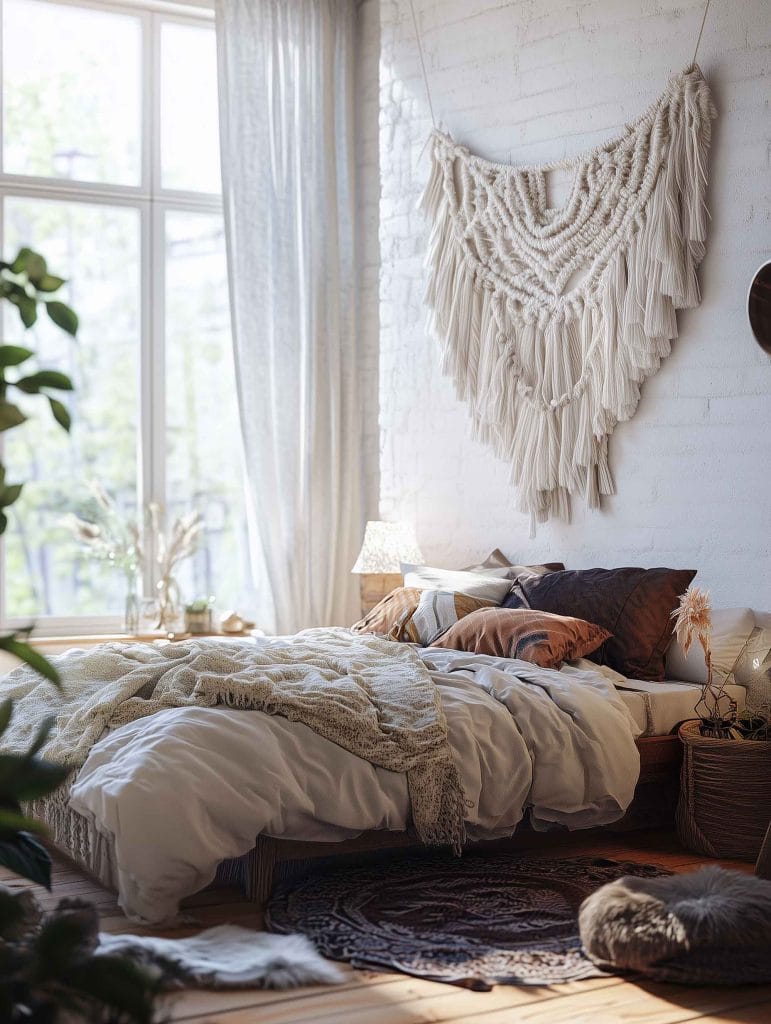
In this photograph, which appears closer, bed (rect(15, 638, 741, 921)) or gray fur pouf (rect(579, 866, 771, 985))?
gray fur pouf (rect(579, 866, 771, 985))

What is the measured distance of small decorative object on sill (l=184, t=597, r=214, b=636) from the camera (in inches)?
217

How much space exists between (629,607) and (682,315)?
1.07 metres

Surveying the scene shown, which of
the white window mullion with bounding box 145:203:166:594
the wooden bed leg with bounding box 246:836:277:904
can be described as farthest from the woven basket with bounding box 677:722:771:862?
the white window mullion with bounding box 145:203:166:594

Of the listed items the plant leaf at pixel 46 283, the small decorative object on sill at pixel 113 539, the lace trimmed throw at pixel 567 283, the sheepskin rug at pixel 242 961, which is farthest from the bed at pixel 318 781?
the small decorative object on sill at pixel 113 539

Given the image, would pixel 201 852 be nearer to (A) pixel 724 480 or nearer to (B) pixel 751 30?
(A) pixel 724 480

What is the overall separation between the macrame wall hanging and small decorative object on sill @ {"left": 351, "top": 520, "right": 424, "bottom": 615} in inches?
23.9

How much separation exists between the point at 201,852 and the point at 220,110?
4170 mm

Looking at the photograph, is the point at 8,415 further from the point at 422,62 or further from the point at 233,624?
the point at 422,62

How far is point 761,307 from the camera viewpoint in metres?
3.89

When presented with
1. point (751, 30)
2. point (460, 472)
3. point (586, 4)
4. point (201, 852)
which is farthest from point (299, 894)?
point (586, 4)

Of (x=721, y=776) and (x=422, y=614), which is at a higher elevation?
(x=422, y=614)

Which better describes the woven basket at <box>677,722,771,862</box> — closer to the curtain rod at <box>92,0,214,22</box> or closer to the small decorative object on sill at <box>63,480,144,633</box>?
the small decorative object on sill at <box>63,480,144,633</box>

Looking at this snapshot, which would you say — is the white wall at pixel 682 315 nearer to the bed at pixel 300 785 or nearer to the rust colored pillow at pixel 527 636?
the rust colored pillow at pixel 527 636

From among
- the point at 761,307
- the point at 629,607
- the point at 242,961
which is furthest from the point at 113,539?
the point at 242,961
